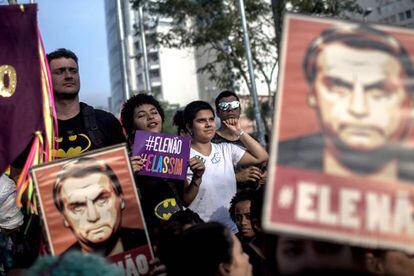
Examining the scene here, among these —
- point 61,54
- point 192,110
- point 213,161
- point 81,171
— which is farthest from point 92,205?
point 192,110

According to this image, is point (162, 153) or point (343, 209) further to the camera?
point (162, 153)

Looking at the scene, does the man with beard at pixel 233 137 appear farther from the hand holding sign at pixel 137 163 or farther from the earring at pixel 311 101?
the earring at pixel 311 101

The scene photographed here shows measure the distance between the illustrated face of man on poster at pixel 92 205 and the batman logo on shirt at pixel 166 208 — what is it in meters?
0.92

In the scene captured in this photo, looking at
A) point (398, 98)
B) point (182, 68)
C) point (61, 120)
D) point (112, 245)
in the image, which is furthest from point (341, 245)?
point (182, 68)

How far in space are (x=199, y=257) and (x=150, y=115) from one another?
1972mm

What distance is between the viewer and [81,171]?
2.62 m

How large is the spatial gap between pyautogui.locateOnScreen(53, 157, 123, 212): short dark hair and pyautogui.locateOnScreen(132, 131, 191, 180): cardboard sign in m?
1.01

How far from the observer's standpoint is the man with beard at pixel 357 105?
6.10 feet

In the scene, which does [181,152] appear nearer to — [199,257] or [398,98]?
[199,257]

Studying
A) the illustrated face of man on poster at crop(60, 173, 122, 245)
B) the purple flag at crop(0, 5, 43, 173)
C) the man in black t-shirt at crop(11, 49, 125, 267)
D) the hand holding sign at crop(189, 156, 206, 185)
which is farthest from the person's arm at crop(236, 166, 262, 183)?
the purple flag at crop(0, 5, 43, 173)

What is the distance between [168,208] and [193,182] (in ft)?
0.98

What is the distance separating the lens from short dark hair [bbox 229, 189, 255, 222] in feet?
12.5

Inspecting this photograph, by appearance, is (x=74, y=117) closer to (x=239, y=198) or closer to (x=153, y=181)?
(x=153, y=181)

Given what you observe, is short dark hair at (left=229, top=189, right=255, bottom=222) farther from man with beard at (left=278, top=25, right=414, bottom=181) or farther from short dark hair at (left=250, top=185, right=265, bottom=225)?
man with beard at (left=278, top=25, right=414, bottom=181)
